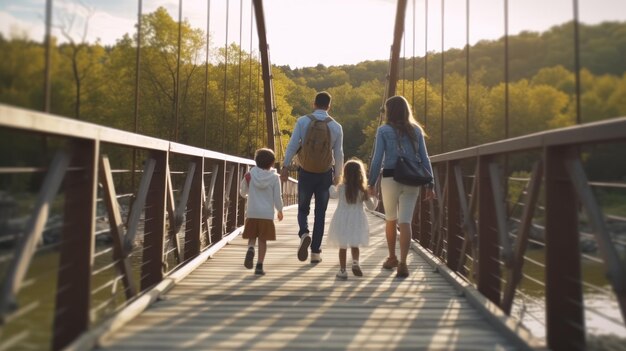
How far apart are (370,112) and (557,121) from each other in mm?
42042

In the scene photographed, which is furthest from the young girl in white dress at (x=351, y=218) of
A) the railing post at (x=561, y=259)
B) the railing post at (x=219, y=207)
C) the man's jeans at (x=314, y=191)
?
the railing post at (x=219, y=207)

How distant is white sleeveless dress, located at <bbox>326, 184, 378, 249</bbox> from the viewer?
3693mm

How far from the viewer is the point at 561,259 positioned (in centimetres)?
217

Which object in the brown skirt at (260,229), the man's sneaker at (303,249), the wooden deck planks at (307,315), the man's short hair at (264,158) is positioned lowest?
the wooden deck planks at (307,315)

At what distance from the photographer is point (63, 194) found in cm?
215

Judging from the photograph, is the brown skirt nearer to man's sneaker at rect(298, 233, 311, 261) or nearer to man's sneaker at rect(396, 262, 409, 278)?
man's sneaker at rect(298, 233, 311, 261)

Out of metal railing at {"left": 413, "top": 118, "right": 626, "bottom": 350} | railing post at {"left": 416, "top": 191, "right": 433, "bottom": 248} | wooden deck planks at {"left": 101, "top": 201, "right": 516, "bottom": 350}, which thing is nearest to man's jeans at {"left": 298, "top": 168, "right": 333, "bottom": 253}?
wooden deck planks at {"left": 101, "top": 201, "right": 516, "bottom": 350}

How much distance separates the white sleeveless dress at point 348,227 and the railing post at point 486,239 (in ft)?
2.61

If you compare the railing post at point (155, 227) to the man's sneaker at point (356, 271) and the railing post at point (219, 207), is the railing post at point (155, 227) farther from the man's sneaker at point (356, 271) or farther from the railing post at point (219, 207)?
the railing post at point (219, 207)

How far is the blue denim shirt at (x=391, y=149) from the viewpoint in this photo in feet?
12.1

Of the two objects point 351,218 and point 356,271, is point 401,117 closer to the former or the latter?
point 351,218

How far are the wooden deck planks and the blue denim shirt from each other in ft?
2.08

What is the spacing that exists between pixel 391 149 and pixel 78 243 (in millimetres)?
1993

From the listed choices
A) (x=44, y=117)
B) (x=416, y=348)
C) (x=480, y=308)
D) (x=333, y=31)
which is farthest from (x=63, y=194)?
(x=333, y=31)
